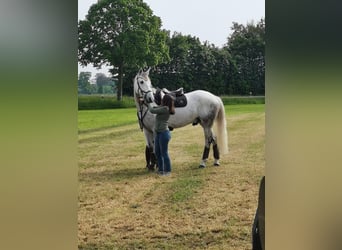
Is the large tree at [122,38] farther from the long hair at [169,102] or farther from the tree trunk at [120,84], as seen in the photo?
the long hair at [169,102]

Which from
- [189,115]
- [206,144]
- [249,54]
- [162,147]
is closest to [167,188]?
[162,147]

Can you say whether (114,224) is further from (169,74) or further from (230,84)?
(230,84)

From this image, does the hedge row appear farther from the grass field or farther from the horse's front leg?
the horse's front leg

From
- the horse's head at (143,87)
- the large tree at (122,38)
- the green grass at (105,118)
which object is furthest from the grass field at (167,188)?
the large tree at (122,38)

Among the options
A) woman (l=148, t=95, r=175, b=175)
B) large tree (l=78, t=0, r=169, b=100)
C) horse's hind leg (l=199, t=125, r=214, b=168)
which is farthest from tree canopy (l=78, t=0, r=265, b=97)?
horse's hind leg (l=199, t=125, r=214, b=168)

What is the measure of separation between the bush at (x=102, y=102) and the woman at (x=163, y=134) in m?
0.18

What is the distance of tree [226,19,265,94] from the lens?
2.09 metres

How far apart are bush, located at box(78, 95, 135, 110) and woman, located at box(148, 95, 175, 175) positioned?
0.18 meters

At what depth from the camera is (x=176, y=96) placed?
2.26m

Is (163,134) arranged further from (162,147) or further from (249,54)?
(249,54)

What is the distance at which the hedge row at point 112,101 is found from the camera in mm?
2104
